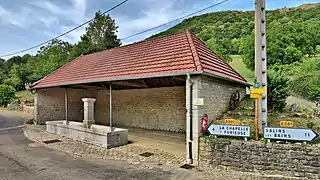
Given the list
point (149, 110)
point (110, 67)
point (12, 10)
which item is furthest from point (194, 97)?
point (12, 10)

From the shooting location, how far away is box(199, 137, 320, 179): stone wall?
5.43 m

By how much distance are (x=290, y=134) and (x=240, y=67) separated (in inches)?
728

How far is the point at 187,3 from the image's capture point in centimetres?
991

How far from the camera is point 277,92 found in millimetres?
9008

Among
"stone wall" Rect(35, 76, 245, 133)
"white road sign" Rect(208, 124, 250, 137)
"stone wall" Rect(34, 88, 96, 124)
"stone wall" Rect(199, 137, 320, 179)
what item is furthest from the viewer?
"stone wall" Rect(34, 88, 96, 124)

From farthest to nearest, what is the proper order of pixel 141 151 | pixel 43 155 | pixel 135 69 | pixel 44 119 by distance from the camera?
pixel 44 119
pixel 135 69
pixel 141 151
pixel 43 155

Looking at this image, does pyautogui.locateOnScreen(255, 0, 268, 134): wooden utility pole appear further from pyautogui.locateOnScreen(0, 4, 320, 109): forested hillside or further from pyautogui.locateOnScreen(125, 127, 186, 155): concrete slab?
pyautogui.locateOnScreen(125, 127, 186, 155): concrete slab

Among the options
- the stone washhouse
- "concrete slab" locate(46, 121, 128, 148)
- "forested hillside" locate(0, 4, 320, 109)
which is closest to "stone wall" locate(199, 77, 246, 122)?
the stone washhouse

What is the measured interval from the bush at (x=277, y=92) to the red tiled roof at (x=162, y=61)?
1.19 m

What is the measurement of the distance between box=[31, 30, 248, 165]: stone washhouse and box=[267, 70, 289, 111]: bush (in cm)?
119

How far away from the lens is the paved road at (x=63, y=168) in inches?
223

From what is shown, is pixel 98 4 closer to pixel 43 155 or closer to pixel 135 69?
pixel 135 69

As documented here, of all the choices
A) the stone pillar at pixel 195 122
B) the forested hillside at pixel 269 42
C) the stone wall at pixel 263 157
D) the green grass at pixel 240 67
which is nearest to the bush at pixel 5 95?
the forested hillside at pixel 269 42

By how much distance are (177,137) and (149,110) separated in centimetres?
317
